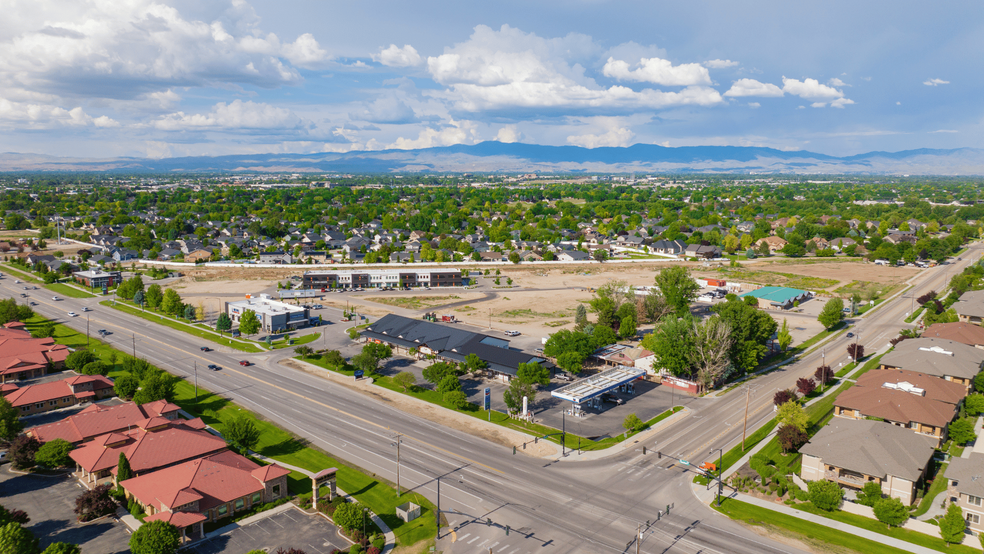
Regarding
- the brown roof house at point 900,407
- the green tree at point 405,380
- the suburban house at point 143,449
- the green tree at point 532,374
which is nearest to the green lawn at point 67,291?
the suburban house at point 143,449

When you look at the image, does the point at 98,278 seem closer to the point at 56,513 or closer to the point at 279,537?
the point at 56,513

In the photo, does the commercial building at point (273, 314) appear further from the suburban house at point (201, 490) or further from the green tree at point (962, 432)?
the green tree at point (962, 432)

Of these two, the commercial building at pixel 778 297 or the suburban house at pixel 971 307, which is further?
the commercial building at pixel 778 297

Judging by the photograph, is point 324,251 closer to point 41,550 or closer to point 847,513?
point 41,550

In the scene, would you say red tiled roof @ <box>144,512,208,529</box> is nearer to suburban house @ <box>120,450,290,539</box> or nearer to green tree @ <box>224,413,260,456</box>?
suburban house @ <box>120,450,290,539</box>

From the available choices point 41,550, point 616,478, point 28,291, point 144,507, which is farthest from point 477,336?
point 28,291

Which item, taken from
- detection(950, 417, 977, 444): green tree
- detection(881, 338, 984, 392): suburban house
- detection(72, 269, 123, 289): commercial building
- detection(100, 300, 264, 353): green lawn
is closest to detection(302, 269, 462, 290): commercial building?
detection(100, 300, 264, 353): green lawn

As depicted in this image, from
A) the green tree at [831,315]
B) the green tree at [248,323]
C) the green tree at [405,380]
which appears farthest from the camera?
the green tree at [831,315]
